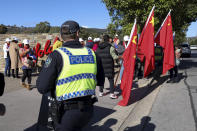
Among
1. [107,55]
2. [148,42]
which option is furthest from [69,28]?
[148,42]

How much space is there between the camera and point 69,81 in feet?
7.82

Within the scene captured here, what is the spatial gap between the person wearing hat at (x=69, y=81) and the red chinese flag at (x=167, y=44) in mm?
6491

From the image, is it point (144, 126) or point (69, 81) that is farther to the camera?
point (144, 126)

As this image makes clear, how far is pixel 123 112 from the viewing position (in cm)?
552

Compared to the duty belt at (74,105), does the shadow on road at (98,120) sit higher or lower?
lower

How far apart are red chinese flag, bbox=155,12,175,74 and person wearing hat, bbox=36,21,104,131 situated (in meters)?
6.49

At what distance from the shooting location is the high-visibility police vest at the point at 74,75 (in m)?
2.36

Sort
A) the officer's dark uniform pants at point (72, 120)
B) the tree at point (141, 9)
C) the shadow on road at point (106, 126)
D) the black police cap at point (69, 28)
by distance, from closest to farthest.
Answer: the officer's dark uniform pants at point (72, 120), the black police cap at point (69, 28), the shadow on road at point (106, 126), the tree at point (141, 9)

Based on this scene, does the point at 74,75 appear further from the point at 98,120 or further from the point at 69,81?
the point at 98,120

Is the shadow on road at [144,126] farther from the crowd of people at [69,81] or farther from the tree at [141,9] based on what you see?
the tree at [141,9]

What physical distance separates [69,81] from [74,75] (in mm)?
80

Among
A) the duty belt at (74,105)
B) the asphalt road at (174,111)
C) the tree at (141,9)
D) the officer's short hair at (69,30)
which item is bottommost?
the asphalt road at (174,111)

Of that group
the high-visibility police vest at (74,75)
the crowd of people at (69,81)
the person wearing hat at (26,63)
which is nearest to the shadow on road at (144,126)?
the crowd of people at (69,81)

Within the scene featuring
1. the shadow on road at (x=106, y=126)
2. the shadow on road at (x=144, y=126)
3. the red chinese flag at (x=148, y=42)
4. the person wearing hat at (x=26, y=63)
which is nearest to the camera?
the shadow on road at (x=106, y=126)
